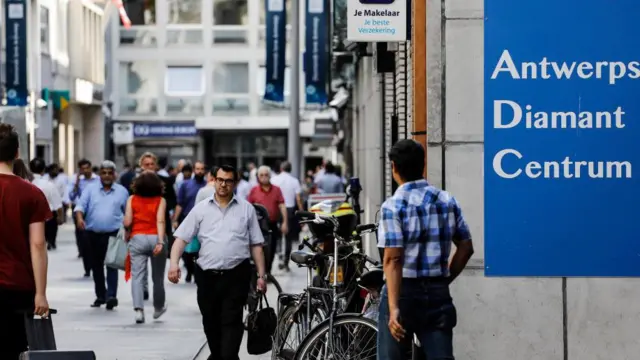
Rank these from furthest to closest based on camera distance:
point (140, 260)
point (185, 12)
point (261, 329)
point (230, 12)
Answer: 1. point (230, 12)
2. point (185, 12)
3. point (140, 260)
4. point (261, 329)

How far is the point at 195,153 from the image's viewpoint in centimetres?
6375

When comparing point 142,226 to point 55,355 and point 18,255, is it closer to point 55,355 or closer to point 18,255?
point 18,255

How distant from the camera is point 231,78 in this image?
63438 mm

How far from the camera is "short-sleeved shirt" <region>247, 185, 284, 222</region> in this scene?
72.3ft

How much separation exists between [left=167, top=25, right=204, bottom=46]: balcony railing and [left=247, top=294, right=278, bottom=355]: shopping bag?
53066mm

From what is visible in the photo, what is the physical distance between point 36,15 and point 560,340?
38.3 m

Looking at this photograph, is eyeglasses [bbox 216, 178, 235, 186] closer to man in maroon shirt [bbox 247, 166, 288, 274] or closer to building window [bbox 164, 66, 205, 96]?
man in maroon shirt [bbox 247, 166, 288, 274]

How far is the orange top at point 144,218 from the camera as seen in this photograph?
1577cm

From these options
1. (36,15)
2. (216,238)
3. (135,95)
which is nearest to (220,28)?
(135,95)

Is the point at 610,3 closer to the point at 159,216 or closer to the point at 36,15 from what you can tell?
the point at 159,216

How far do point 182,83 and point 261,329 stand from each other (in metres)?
52.8

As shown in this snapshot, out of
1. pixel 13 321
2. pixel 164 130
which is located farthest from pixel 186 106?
pixel 13 321

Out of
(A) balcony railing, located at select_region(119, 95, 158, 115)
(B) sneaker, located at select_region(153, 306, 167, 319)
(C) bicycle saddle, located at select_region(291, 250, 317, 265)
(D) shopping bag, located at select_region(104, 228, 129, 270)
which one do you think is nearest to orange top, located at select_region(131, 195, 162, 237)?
(D) shopping bag, located at select_region(104, 228, 129, 270)

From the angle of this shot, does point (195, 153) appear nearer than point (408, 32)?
No
